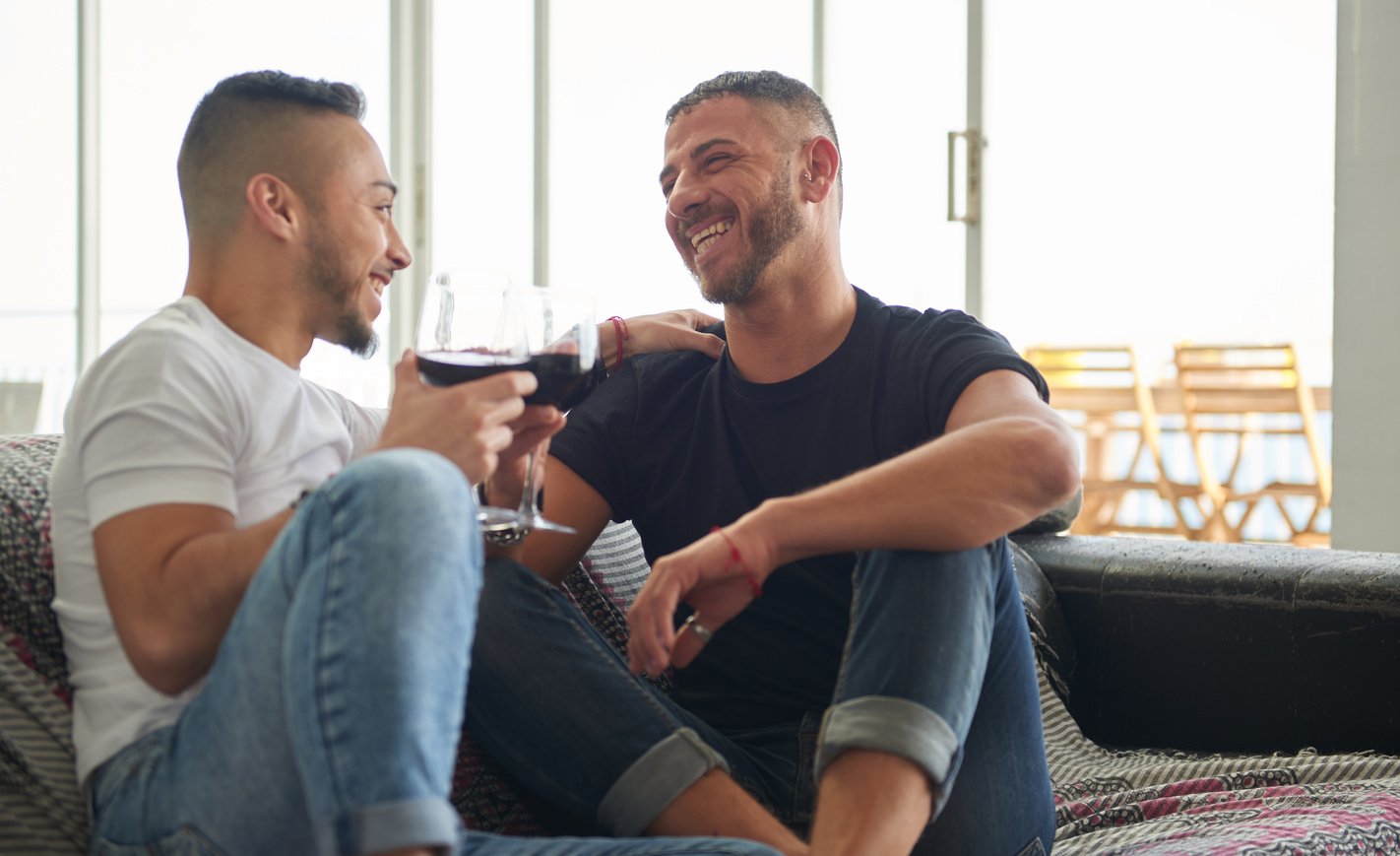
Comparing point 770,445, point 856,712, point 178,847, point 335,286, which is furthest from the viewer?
point 770,445

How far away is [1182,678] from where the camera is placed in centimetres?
200

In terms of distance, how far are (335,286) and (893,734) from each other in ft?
2.25

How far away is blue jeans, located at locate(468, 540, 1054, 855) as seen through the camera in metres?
1.20

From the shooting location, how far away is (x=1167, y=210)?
5.14 meters

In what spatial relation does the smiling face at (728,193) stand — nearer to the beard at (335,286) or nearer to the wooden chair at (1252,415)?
the beard at (335,286)

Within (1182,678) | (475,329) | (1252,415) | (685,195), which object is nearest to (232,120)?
(475,329)

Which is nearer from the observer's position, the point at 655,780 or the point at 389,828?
the point at 389,828

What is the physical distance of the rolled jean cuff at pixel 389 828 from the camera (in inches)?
33.0

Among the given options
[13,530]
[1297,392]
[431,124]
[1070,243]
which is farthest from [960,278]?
[13,530]

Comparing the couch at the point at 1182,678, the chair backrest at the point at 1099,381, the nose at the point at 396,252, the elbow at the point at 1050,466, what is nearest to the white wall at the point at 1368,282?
the couch at the point at 1182,678

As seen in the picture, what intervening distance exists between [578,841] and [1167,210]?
14.8 ft

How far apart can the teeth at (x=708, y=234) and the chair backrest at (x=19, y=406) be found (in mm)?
4480

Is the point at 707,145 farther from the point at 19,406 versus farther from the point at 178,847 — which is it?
the point at 19,406

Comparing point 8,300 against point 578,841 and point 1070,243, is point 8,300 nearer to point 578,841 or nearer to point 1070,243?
point 1070,243
